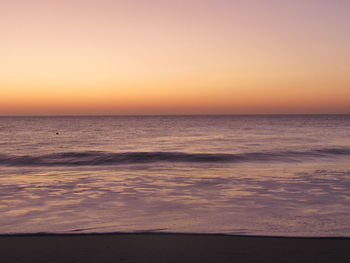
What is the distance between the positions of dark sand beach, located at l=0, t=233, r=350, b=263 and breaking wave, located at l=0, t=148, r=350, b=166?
16455mm

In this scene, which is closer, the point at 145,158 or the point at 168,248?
the point at 168,248

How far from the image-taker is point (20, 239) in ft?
19.0

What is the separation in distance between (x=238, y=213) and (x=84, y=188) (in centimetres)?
551

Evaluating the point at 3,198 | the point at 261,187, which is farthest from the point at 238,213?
the point at 3,198

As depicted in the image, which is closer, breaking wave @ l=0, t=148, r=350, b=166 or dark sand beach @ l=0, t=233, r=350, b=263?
dark sand beach @ l=0, t=233, r=350, b=263

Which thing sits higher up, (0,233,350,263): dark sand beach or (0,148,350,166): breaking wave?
(0,233,350,263): dark sand beach

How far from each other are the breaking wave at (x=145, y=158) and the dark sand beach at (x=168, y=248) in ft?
54.0

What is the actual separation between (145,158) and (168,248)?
63.5 feet

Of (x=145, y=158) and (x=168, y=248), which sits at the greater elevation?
(x=168, y=248)

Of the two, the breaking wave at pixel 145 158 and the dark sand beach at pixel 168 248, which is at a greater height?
the dark sand beach at pixel 168 248

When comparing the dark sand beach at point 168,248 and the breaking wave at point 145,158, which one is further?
the breaking wave at point 145,158

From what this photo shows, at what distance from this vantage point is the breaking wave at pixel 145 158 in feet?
74.6

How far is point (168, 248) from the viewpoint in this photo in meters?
5.38

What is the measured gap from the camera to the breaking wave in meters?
22.7
